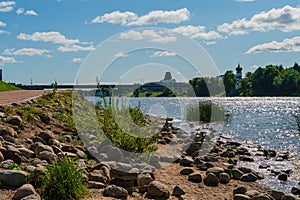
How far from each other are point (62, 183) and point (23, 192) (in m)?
0.49

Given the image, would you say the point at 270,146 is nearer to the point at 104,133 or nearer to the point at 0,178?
the point at 104,133

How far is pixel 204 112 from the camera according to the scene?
909 inches

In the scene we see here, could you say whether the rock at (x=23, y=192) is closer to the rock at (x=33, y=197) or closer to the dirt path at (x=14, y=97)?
the rock at (x=33, y=197)

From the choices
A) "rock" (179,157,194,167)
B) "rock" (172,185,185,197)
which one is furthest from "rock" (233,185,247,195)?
"rock" (179,157,194,167)

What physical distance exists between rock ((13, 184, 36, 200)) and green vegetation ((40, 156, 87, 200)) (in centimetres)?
23

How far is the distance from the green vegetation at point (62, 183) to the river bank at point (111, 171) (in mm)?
156

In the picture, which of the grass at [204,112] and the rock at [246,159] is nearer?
the rock at [246,159]

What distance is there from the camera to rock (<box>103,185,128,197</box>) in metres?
5.70

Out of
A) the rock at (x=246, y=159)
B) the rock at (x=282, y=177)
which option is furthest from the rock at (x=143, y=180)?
the rock at (x=246, y=159)

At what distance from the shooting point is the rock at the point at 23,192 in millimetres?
4852

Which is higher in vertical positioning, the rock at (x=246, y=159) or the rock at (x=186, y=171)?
the rock at (x=186, y=171)

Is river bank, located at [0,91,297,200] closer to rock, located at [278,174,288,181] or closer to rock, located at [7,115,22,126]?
rock, located at [7,115,22,126]

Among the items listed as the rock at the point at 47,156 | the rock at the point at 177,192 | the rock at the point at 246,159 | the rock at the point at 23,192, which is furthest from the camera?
the rock at the point at 246,159

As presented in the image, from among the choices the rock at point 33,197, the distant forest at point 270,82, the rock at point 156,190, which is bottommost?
the rock at point 156,190
